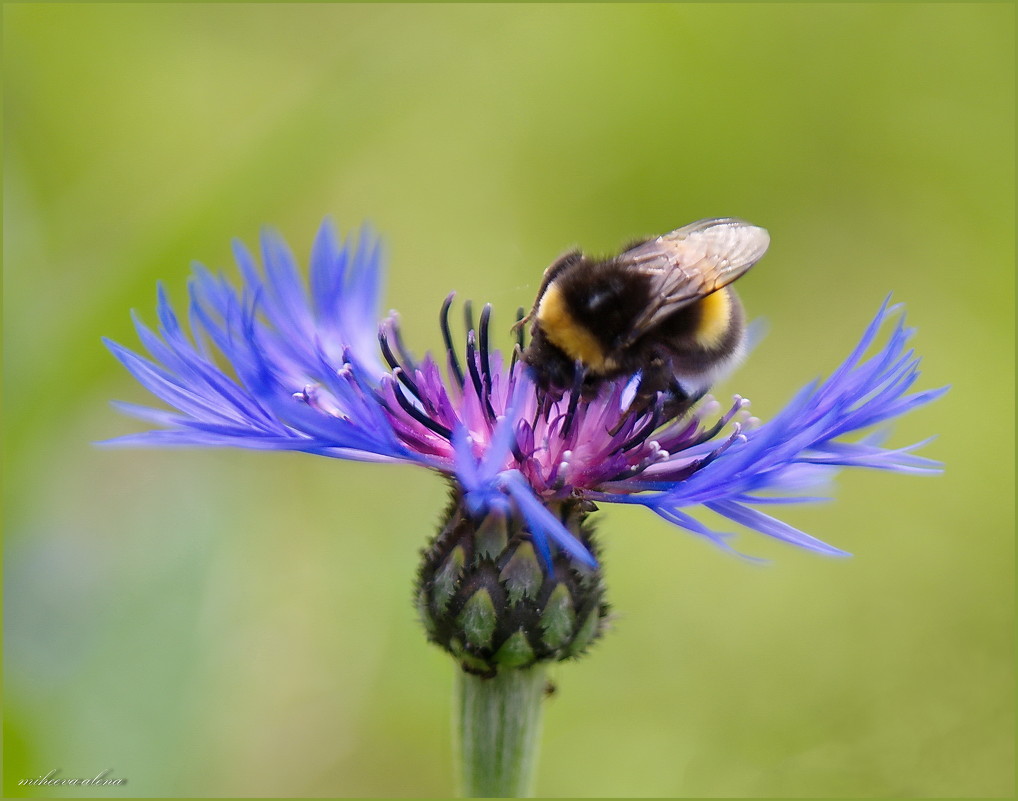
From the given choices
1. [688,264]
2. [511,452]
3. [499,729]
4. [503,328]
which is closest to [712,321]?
[688,264]

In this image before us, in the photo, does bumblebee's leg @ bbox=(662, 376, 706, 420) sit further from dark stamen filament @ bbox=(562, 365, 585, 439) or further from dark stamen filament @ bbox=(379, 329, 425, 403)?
dark stamen filament @ bbox=(379, 329, 425, 403)

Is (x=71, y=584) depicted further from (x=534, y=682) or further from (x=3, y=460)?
(x=534, y=682)

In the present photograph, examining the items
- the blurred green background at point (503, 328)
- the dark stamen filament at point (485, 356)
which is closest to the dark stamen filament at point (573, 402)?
the dark stamen filament at point (485, 356)

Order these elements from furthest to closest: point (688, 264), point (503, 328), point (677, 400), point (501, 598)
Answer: point (503, 328)
point (677, 400)
point (688, 264)
point (501, 598)

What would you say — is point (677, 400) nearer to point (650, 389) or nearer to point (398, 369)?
point (650, 389)

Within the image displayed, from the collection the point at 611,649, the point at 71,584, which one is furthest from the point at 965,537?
the point at 71,584

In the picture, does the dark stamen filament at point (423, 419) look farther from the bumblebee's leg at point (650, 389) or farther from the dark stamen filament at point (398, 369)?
the bumblebee's leg at point (650, 389)
